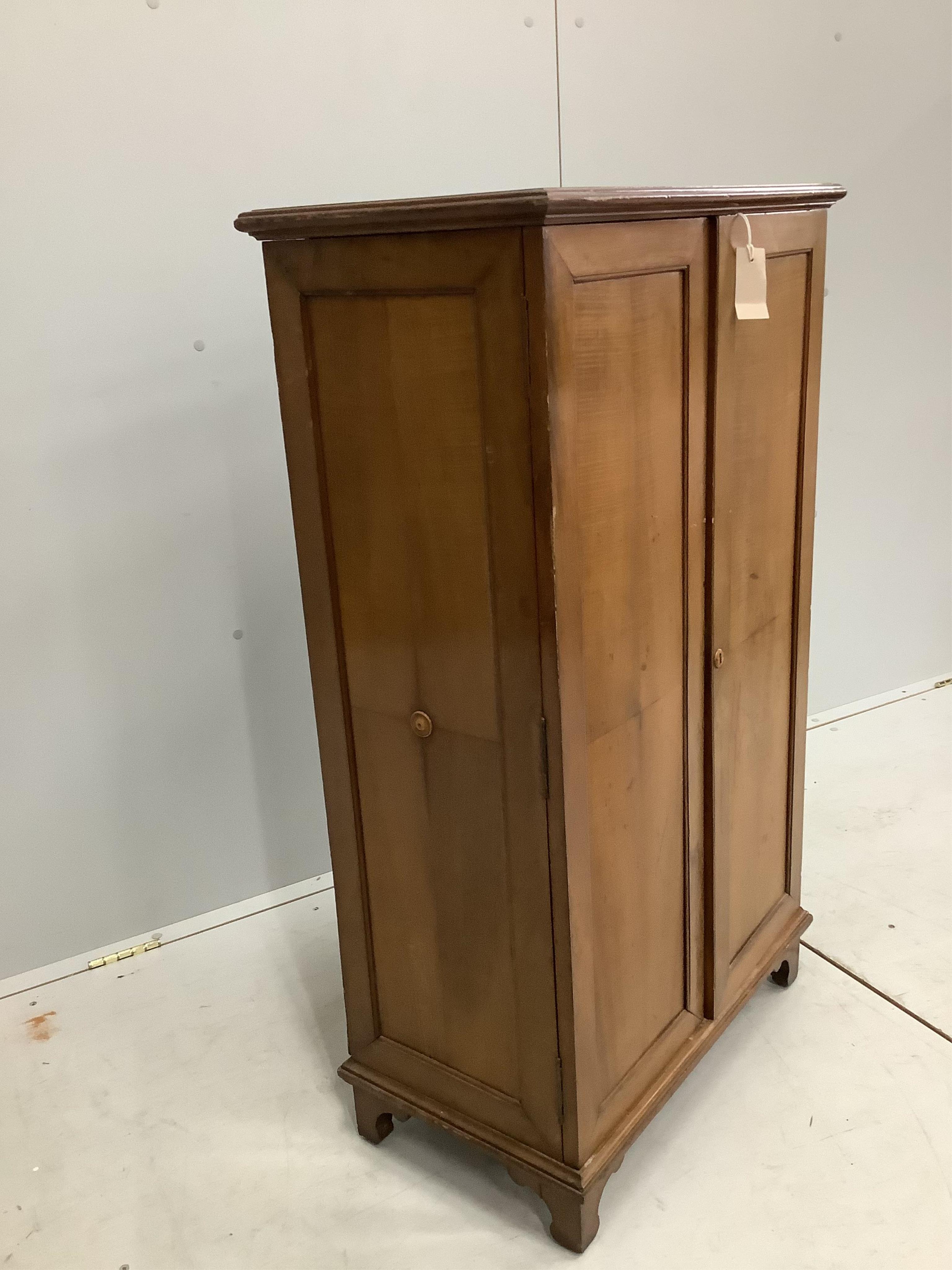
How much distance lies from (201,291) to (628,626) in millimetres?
1130

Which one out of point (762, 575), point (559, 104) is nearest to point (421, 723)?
point (762, 575)

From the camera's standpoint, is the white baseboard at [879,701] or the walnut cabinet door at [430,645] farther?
the white baseboard at [879,701]

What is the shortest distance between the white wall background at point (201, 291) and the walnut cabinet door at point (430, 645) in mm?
717

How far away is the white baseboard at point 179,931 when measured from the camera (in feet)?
6.90

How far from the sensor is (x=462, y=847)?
4.59 ft

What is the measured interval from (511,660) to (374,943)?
0.56m

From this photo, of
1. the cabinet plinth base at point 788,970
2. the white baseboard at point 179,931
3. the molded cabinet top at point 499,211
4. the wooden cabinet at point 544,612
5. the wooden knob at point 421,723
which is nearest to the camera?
the molded cabinet top at point 499,211

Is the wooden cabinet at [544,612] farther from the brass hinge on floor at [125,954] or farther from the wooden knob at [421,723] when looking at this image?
the brass hinge on floor at [125,954]

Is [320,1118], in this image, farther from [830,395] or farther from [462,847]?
[830,395]

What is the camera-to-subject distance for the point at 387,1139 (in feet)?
5.49

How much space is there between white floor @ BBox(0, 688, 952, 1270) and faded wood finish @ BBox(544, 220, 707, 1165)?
179 mm

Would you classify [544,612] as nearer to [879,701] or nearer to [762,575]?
[762,575]

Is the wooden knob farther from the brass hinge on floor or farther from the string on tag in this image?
the brass hinge on floor

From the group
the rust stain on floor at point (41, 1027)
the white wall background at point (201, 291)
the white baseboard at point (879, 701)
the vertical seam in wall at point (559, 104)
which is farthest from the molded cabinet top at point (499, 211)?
the white baseboard at point (879, 701)
